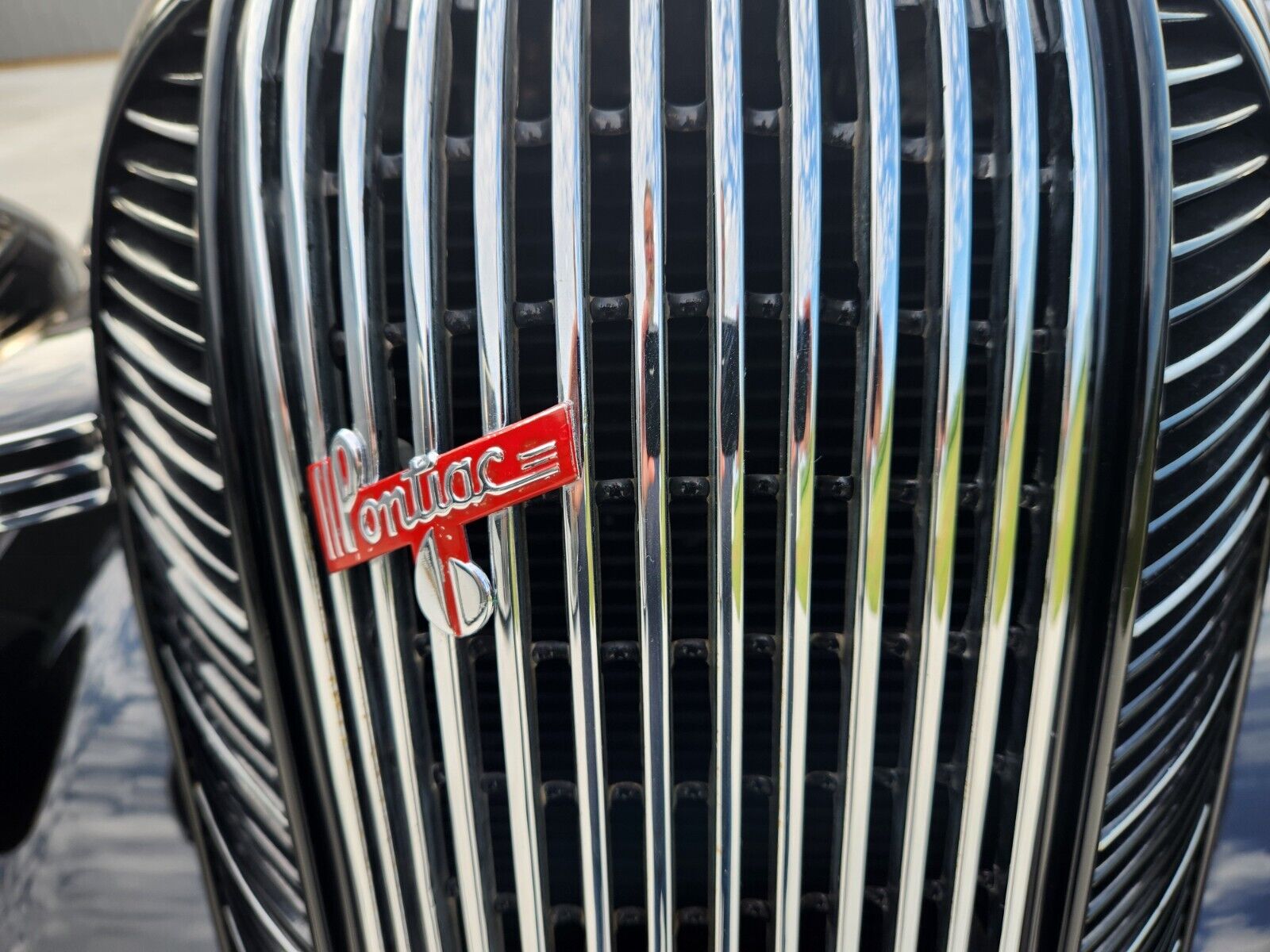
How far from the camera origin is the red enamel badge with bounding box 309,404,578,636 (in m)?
1.10

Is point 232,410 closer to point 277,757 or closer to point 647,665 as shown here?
point 277,757

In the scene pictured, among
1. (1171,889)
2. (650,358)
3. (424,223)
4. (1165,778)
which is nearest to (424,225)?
(424,223)

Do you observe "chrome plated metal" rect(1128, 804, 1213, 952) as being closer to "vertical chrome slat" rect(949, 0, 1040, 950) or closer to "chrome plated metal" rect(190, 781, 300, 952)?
"vertical chrome slat" rect(949, 0, 1040, 950)

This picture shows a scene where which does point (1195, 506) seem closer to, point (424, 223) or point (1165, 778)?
point (1165, 778)

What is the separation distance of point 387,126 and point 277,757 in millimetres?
712

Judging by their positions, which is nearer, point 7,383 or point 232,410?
point 232,410

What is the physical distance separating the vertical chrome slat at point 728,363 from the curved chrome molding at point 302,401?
0.39 meters

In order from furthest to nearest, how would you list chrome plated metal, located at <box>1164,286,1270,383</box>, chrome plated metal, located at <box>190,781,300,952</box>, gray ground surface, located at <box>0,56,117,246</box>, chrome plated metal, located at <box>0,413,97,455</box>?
gray ground surface, located at <box>0,56,117,246</box>, chrome plated metal, located at <box>0,413,97,455</box>, chrome plated metal, located at <box>190,781,300,952</box>, chrome plated metal, located at <box>1164,286,1270,383</box>

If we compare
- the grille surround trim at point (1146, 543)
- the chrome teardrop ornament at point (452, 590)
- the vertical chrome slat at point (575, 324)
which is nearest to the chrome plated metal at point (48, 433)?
the chrome teardrop ornament at point (452, 590)

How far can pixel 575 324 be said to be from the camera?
1.08 meters

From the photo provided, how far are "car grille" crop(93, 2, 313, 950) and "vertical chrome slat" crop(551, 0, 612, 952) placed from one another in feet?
1.23

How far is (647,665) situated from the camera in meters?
1.18

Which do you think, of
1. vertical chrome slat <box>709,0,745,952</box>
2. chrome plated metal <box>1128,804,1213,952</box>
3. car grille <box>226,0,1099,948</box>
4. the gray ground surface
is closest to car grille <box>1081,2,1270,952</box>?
→ chrome plated metal <box>1128,804,1213,952</box>

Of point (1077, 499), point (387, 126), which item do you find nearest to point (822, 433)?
point (1077, 499)
